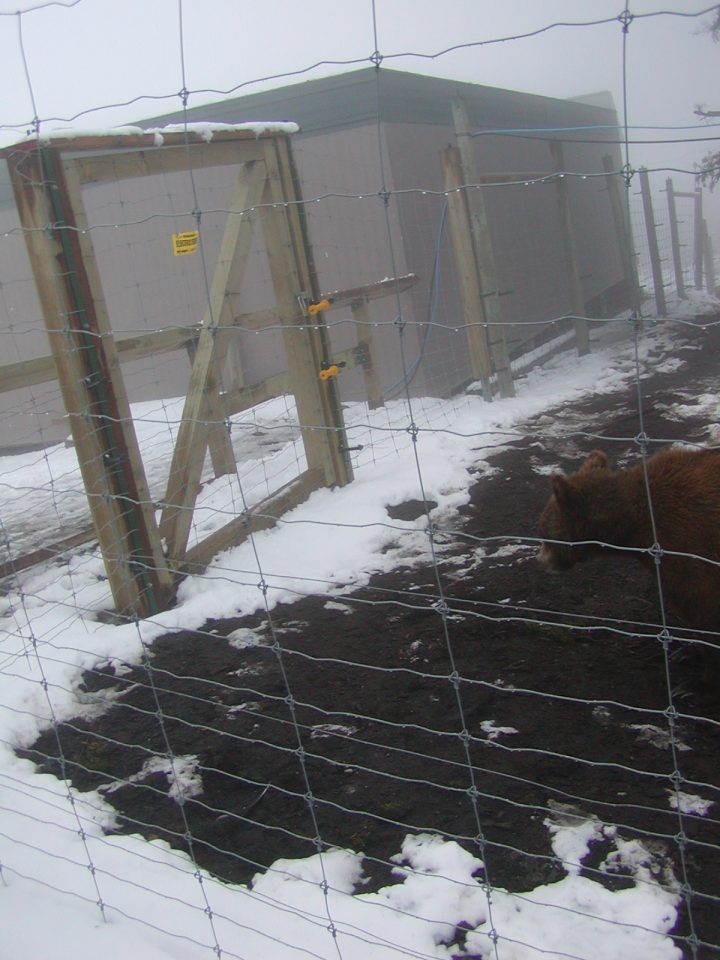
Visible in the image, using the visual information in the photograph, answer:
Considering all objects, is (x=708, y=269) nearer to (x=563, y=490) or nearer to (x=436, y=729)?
(x=563, y=490)

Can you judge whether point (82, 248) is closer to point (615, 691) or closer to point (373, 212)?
point (615, 691)

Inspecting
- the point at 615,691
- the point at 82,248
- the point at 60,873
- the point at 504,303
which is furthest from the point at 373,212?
the point at 60,873

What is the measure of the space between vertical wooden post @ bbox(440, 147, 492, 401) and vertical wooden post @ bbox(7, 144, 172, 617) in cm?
518

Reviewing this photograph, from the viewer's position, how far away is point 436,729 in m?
3.58

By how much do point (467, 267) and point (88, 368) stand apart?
220 inches

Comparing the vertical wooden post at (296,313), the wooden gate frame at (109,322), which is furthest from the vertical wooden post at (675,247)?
the wooden gate frame at (109,322)

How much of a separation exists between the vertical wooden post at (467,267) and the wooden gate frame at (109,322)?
3394mm

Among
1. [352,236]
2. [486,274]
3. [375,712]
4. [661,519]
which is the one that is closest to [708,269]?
[486,274]

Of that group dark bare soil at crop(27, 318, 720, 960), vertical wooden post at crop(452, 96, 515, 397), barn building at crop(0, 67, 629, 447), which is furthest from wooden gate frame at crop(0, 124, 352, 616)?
vertical wooden post at crop(452, 96, 515, 397)

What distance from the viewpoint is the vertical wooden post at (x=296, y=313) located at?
20.9 ft

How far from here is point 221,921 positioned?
108 inches

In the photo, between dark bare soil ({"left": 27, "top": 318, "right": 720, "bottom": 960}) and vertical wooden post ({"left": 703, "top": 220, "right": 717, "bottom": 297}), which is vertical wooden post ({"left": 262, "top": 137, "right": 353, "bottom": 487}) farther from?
vertical wooden post ({"left": 703, "top": 220, "right": 717, "bottom": 297})

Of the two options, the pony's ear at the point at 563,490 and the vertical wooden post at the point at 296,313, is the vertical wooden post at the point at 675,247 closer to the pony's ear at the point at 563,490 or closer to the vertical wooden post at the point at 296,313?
the vertical wooden post at the point at 296,313

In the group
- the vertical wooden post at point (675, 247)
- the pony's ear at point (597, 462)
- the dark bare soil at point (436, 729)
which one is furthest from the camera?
the vertical wooden post at point (675, 247)
